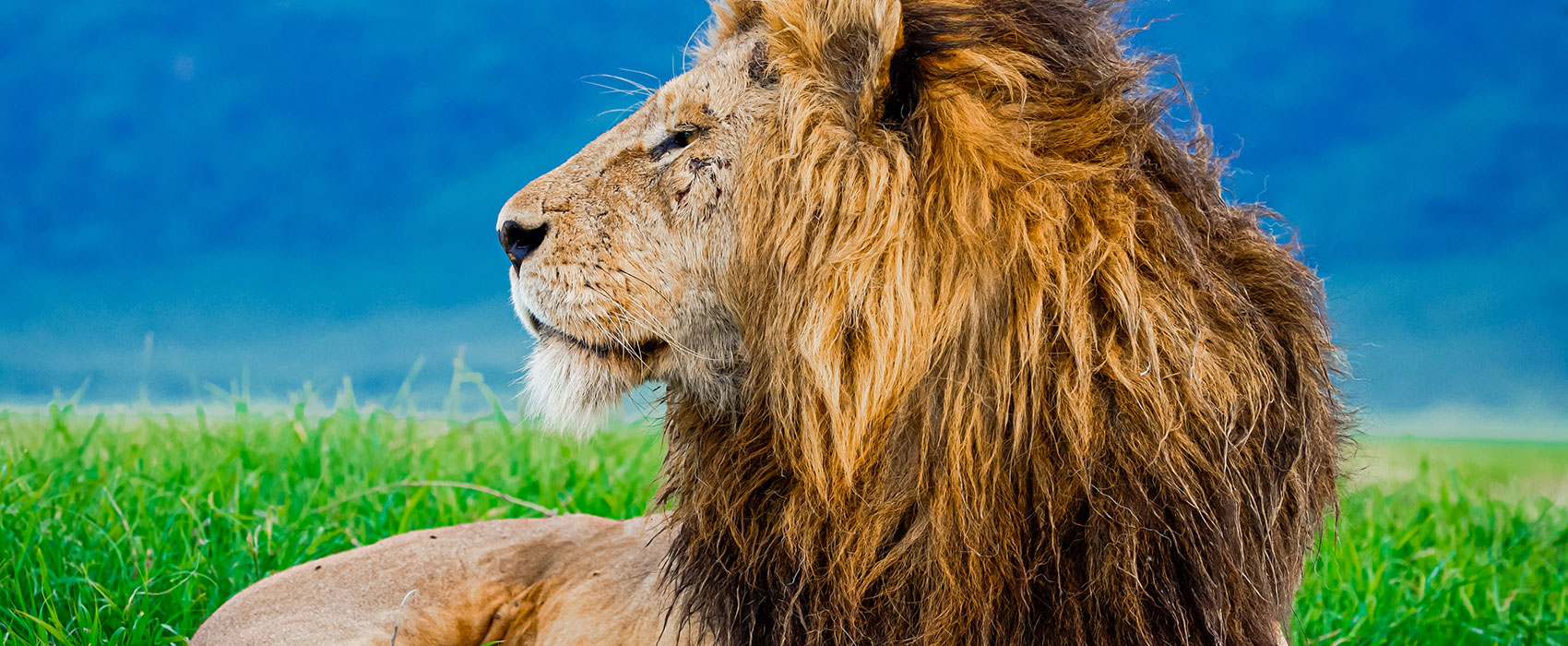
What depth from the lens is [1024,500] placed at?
193cm

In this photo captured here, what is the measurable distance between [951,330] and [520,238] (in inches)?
33.2

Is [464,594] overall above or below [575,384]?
below

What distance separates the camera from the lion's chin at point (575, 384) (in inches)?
88.3

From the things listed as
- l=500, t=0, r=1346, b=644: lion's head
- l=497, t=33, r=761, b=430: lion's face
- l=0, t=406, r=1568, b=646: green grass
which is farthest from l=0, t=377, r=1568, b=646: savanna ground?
l=497, t=33, r=761, b=430: lion's face

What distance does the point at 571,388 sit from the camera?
2.29 m

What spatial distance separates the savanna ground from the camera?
346 centimetres

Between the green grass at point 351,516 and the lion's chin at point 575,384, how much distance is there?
0.72 m

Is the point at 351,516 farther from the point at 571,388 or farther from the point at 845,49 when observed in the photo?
the point at 845,49

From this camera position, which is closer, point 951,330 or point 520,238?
point 951,330

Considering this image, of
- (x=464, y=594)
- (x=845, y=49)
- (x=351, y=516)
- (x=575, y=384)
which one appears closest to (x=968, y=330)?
(x=845, y=49)

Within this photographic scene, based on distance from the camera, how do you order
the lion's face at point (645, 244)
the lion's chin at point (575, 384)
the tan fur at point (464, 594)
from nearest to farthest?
the lion's face at point (645, 244) < the lion's chin at point (575, 384) < the tan fur at point (464, 594)

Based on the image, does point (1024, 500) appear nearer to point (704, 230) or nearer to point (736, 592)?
point (736, 592)

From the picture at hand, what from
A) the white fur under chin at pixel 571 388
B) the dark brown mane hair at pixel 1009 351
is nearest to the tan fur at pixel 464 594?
the white fur under chin at pixel 571 388

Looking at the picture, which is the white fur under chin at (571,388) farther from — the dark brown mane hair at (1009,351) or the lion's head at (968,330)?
the dark brown mane hair at (1009,351)
